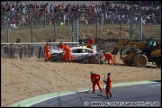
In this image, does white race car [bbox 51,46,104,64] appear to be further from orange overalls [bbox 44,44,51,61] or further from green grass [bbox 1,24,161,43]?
green grass [bbox 1,24,161,43]

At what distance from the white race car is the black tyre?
2106 mm

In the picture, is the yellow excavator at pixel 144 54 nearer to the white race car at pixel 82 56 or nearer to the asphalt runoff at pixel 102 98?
the white race car at pixel 82 56

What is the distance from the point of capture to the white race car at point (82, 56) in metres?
27.3

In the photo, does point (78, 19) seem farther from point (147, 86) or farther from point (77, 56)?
point (147, 86)

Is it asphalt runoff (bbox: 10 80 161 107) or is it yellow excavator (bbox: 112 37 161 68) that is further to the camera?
yellow excavator (bbox: 112 37 161 68)

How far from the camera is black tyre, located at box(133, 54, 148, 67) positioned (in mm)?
27109

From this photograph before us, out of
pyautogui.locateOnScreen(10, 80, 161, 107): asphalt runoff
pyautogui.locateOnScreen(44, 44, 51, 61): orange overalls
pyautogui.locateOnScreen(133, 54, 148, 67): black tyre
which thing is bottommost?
pyautogui.locateOnScreen(10, 80, 161, 107): asphalt runoff

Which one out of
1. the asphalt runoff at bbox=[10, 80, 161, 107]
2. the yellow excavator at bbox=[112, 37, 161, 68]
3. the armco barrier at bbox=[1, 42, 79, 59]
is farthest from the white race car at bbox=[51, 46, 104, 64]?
the asphalt runoff at bbox=[10, 80, 161, 107]

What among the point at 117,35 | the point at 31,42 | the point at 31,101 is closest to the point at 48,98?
the point at 31,101

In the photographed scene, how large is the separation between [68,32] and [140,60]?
28.8 feet

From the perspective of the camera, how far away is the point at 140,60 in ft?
89.2

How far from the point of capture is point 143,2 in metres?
44.8

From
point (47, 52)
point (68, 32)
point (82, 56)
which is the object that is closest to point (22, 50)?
point (47, 52)

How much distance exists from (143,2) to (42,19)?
1645 centimetres
